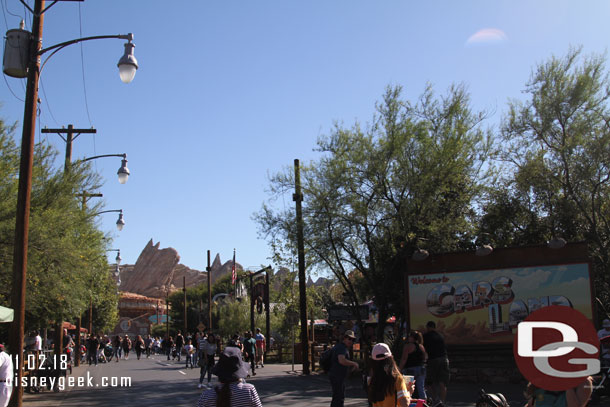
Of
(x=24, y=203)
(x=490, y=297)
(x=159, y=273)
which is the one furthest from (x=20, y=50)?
(x=159, y=273)

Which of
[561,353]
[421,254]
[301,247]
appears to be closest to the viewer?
[561,353]

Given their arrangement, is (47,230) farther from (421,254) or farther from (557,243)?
(557,243)

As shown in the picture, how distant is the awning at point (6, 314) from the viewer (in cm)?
1159

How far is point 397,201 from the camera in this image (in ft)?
70.9

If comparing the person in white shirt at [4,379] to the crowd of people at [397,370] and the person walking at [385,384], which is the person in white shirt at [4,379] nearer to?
the crowd of people at [397,370]

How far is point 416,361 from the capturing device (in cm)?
1156

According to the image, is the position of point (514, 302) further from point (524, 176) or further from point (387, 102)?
point (387, 102)

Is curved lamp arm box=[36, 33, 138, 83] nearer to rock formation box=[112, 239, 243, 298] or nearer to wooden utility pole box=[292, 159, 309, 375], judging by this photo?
wooden utility pole box=[292, 159, 309, 375]

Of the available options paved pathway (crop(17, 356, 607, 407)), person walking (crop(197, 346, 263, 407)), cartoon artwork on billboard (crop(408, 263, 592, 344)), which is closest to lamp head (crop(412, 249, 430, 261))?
cartoon artwork on billboard (crop(408, 263, 592, 344))

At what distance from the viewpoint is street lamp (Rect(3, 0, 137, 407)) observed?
1154 centimetres

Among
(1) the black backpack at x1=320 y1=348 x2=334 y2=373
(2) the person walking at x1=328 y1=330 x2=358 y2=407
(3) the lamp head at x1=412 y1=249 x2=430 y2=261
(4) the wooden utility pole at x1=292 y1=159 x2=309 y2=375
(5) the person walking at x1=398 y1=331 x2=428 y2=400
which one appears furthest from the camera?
(4) the wooden utility pole at x1=292 y1=159 x2=309 y2=375

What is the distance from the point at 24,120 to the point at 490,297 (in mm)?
14581

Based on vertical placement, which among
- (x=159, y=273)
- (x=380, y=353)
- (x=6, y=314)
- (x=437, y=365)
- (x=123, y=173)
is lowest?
(x=437, y=365)

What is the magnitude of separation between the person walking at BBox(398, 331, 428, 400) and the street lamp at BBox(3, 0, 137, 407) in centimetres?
746
